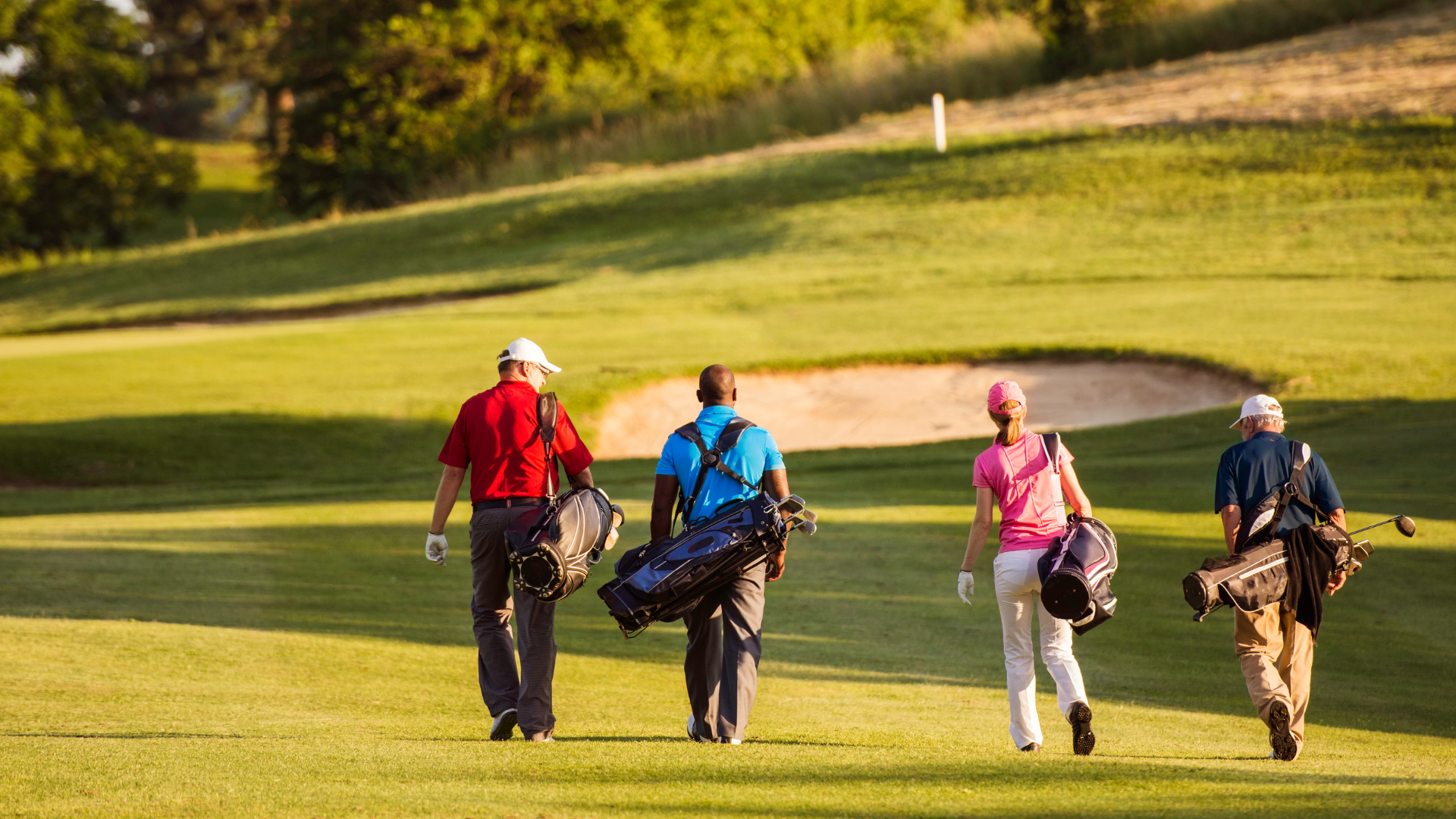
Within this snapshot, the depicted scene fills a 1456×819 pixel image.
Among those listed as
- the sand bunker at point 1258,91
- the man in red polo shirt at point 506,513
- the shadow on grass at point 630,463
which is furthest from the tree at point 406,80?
the man in red polo shirt at point 506,513

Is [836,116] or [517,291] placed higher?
[836,116]

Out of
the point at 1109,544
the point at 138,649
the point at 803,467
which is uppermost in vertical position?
the point at 1109,544

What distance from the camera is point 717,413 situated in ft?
22.8

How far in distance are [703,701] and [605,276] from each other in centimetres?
2732

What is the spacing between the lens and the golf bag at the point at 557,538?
6473 millimetres

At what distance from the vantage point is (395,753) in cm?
619

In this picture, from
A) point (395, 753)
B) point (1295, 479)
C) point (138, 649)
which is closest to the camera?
point (395, 753)

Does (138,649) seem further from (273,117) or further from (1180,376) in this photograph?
(273,117)

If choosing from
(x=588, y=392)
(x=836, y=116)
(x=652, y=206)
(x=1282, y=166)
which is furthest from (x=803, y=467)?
(x=836, y=116)

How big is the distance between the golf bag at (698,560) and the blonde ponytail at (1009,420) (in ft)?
3.70

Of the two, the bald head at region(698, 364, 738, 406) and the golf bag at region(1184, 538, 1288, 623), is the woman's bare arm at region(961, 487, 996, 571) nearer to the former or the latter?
the golf bag at region(1184, 538, 1288, 623)

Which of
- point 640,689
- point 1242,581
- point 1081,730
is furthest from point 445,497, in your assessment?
point 1242,581

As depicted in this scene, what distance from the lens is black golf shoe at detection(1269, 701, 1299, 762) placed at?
22.2ft

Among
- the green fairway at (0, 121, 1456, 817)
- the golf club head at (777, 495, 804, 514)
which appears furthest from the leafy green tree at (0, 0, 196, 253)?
the golf club head at (777, 495, 804, 514)
